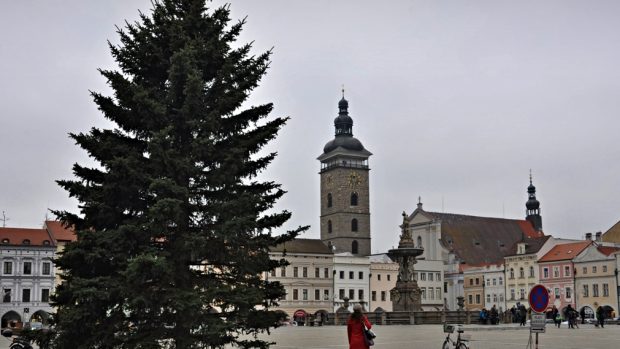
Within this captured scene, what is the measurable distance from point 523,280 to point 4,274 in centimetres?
5579

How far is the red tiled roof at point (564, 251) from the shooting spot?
86.8m

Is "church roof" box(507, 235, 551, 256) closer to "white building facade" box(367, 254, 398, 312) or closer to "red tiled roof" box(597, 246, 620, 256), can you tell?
"red tiled roof" box(597, 246, 620, 256)

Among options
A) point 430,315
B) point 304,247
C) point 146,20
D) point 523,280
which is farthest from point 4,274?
point 146,20

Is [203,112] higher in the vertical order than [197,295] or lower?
higher

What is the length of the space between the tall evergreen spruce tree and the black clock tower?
94.3m

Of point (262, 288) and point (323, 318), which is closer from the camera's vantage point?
point (262, 288)

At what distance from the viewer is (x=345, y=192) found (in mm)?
115062

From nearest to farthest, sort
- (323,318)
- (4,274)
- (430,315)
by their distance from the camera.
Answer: (430,315)
(323,318)
(4,274)

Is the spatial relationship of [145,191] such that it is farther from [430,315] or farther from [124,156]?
[430,315]

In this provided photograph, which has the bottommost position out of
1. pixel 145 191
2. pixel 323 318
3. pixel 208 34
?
pixel 323 318

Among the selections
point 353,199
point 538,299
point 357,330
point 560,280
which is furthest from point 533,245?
point 357,330

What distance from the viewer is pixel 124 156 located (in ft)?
53.8

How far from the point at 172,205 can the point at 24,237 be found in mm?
68317

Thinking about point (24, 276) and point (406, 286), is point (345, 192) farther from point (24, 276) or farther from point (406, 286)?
point (406, 286)
